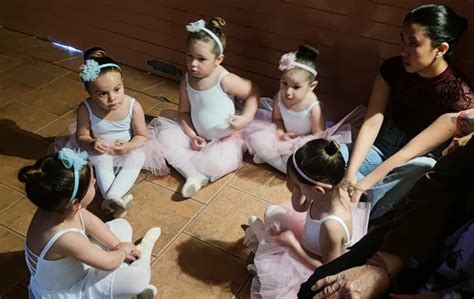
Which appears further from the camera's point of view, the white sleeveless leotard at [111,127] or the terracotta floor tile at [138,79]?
the terracotta floor tile at [138,79]

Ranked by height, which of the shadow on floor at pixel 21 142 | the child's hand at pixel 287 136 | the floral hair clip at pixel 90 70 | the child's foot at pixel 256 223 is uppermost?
the floral hair clip at pixel 90 70

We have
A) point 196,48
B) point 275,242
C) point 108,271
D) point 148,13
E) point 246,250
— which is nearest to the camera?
point 108,271

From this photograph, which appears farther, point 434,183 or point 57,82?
point 57,82

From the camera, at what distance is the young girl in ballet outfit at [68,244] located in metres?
1.25

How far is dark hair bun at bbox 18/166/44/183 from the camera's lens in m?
1.23

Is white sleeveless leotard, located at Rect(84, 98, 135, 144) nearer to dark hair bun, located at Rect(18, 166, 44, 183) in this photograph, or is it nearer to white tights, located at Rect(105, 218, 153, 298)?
white tights, located at Rect(105, 218, 153, 298)

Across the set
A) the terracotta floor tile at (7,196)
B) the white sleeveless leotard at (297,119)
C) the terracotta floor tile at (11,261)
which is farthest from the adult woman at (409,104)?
the terracotta floor tile at (7,196)

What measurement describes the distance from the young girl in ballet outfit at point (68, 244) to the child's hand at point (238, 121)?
2.65ft

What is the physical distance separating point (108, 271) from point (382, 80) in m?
1.23

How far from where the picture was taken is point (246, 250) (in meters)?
1.69

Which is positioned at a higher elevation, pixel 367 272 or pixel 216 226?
pixel 367 272

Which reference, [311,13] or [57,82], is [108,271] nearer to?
[311,13]

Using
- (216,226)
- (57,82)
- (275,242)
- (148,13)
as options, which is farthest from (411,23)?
(57,82)

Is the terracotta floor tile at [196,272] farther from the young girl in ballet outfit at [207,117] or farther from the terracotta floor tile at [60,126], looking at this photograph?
the terracotta floor tile at [60,126]
